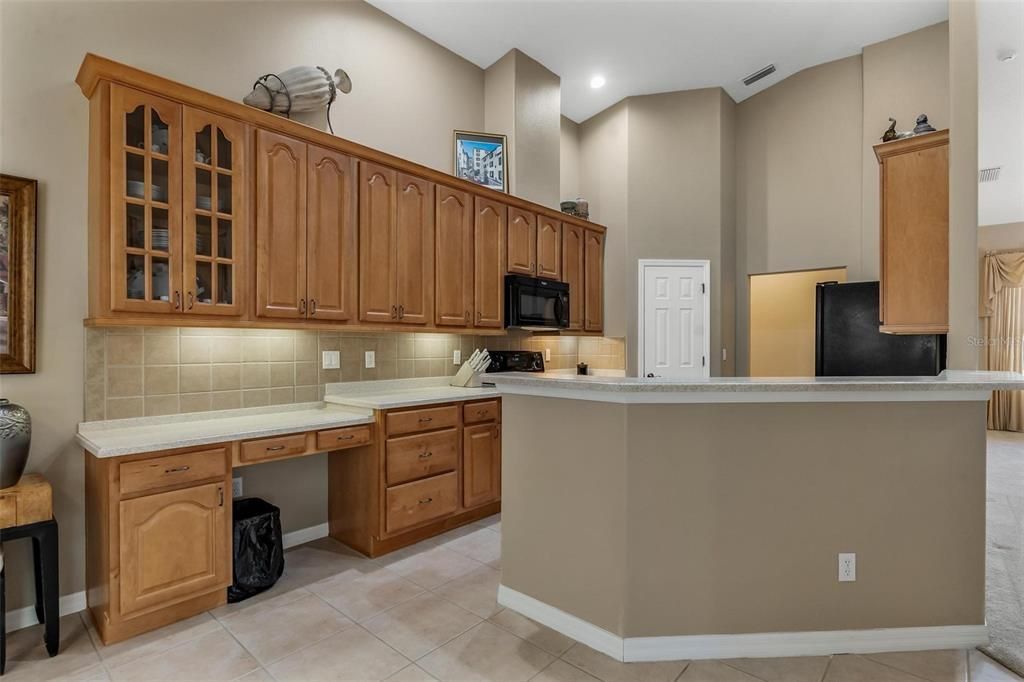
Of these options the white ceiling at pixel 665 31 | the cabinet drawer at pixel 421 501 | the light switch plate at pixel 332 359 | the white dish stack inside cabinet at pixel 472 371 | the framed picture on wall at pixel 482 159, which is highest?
the white ceiling at pixel 665 31

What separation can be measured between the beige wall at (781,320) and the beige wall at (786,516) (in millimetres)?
4338

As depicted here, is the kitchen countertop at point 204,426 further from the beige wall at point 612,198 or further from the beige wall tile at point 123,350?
the beige wall at point 612,198

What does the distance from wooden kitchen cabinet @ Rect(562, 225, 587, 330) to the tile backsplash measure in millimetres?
1459

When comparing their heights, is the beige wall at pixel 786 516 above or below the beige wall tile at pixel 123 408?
below

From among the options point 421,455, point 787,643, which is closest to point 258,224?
point 421,455

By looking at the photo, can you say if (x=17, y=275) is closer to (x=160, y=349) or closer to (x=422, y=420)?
(x=160, y=349)

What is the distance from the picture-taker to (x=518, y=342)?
15.3 feet

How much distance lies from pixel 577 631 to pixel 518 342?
2.88 meters

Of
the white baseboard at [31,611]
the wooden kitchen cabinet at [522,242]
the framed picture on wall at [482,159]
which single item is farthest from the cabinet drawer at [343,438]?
the framed picture on wall at [482,159]

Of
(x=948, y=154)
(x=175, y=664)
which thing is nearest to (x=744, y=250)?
(x=948, y=154)

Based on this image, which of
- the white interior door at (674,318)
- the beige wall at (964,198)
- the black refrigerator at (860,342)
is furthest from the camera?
the white interior door at (674,318)

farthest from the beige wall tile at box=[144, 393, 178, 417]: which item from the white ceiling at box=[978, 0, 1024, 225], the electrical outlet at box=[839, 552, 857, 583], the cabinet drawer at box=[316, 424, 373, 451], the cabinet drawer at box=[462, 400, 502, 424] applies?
the white ceiling at box=[978, 0, 1024, 225]

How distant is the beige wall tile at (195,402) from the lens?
2.64 metres

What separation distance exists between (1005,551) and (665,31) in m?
4.19
